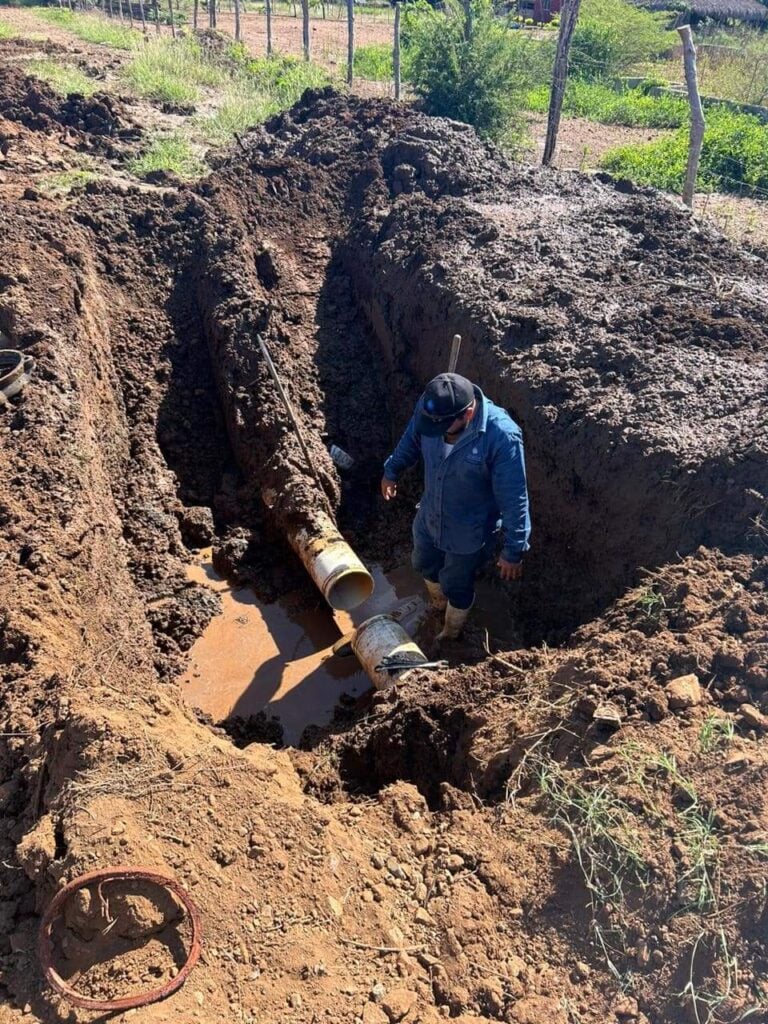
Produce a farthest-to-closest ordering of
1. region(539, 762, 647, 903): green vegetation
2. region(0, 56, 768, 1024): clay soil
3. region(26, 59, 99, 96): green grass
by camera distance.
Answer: region(26, 59, 99, 96): green grass → region(539, 762, 647, 903): green vegetation → region(0, 56, 768, 1024): clay soil

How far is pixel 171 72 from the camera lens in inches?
595

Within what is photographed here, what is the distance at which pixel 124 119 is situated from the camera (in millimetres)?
11797

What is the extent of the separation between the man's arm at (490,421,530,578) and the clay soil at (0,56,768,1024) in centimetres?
66

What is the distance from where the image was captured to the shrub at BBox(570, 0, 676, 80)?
737 inches

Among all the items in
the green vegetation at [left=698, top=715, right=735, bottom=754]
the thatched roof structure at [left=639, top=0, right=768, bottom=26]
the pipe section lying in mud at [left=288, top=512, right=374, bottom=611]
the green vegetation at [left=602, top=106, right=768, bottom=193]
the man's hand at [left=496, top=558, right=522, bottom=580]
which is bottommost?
the pipe section lying in mud at [left=288, top=512, right=374, bottom=611]

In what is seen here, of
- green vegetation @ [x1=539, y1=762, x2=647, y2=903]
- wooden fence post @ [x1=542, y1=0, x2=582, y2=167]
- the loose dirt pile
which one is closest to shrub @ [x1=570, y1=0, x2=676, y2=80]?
wooden fence post @ [x1=542, y1=0, x2=582, y2=167]

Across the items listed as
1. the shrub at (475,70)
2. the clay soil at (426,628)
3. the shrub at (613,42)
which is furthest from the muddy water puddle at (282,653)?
the shrub at (613,42)

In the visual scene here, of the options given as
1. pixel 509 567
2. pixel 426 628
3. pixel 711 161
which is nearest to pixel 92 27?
pixel 711 161

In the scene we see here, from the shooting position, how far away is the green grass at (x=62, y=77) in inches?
534

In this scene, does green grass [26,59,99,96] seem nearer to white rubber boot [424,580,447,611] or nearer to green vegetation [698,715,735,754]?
white rubber boot [424,580,447,611]

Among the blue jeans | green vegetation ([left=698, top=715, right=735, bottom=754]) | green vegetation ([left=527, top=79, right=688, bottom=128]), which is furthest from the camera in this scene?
green vegetation ([left=527, top=79, right=688, bottom=128])

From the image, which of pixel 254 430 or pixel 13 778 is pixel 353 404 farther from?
pixel 13 778

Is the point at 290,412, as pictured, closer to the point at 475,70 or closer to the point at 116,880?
the point at 116,880

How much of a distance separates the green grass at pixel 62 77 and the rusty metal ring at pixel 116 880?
1441 cm
